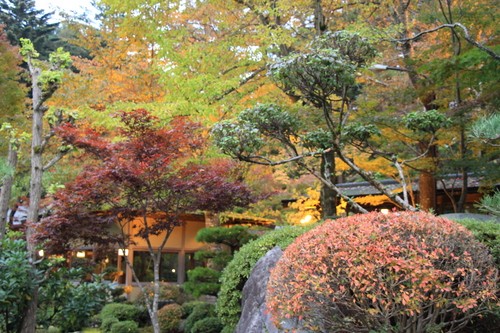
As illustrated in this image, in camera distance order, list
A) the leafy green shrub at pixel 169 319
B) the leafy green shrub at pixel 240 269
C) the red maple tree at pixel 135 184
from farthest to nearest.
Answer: the leafy green shrub at pixel 169 319, the red maple tree at pixel 135 184, the leafy green shrub at pixel 240 269

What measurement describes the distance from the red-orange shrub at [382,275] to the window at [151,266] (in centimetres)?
1246

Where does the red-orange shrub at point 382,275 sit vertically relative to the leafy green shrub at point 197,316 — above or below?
above

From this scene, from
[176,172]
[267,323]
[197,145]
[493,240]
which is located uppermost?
[197,145]

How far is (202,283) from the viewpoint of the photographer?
9664 mm

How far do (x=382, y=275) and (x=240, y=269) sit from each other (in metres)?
4.00

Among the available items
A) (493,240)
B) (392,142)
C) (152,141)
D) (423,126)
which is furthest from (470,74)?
(152,141)

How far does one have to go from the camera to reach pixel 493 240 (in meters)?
5.16

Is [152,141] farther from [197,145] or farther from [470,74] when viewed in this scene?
[470,74]

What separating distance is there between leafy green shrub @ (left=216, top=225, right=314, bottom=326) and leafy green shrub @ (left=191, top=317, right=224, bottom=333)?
5.74ft

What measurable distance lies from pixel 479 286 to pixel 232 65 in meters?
8.88

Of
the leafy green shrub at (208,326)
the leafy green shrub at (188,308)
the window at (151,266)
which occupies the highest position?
the window at (151,266)

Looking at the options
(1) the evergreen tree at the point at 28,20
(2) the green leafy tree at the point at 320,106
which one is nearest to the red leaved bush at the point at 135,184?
(2) the green leafy tree at the point at 320,106

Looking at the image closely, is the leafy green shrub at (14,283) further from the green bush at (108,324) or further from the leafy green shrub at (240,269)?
the green bush at (108,324)

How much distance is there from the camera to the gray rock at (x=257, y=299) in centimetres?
577
